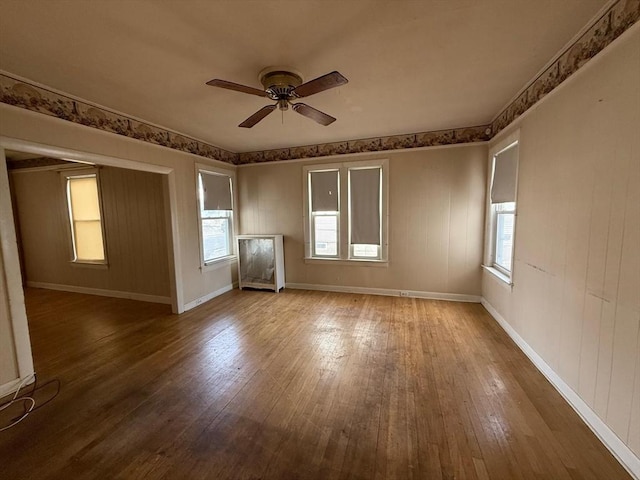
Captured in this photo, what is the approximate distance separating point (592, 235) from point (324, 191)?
11.9 feet

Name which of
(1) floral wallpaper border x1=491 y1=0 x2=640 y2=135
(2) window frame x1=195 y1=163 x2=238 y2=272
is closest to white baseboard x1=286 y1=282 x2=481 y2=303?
(2) window frame x1=195 y1=163 x2=238 y2=272

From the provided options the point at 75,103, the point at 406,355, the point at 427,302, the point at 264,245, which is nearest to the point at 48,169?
the point at 75,103

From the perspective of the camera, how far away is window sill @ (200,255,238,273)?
4562 millimetres

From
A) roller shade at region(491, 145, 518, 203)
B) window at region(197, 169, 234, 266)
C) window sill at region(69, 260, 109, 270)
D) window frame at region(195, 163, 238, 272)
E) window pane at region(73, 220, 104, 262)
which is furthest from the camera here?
window pane at region(73, 220, 104, 262)

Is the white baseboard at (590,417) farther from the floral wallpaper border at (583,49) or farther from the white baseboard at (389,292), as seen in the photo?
the floral wallpaper border at (583,49)

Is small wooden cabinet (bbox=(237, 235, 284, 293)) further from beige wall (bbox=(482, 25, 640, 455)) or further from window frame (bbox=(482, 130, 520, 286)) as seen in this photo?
beige wall (bbox=(482, 25, 640, 455))

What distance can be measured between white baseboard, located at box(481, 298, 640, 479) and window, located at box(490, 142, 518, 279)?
3.15 feet

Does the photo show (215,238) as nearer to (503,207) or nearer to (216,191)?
(216,191)

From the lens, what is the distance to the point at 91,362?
108 inches

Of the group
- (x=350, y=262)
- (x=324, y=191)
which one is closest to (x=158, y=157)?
(x=324, y=191)

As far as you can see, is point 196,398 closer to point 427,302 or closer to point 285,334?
point 285,334

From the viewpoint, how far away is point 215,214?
16.0 ft

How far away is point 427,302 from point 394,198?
5.73 feet

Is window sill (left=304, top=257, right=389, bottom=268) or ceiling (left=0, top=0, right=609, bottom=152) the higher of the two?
ceiling (left=0, top=0, right=609, bottom=152)
